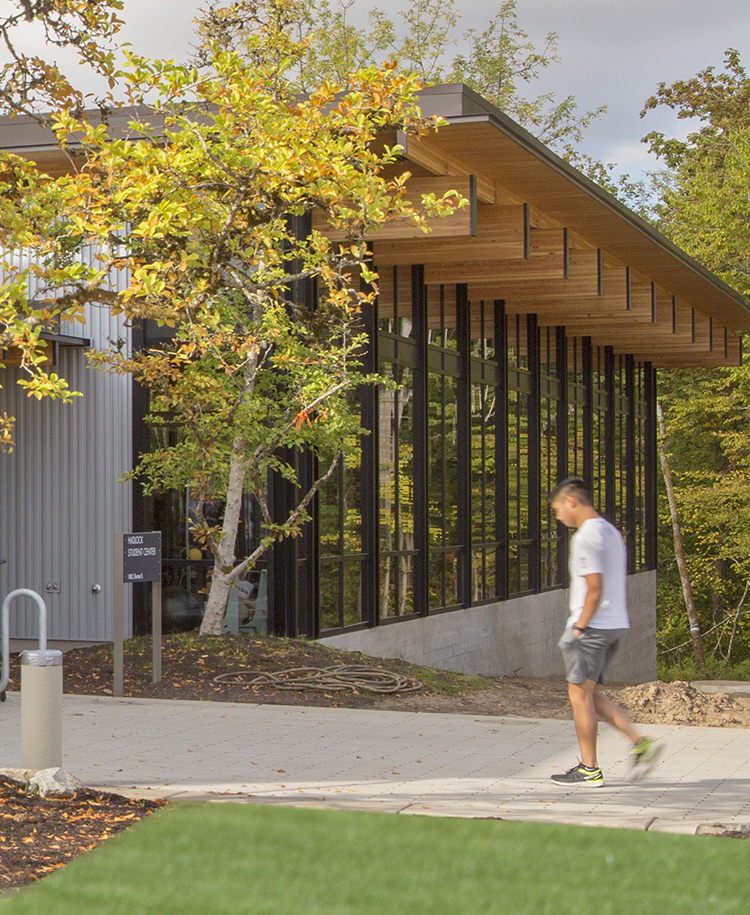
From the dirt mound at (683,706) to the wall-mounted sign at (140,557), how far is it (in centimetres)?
472

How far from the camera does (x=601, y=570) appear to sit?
27.1 feet

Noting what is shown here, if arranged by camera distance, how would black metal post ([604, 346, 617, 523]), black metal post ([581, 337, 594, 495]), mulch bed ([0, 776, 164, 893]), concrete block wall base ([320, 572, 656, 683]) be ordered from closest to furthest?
mulch bed ([0, 776, 164, 893]) < concrete block wall base ([320, 572, 656, 683]) < black metal post ([581, 337, 594, 495]) < black metal post ([604, 346, 617, 523])

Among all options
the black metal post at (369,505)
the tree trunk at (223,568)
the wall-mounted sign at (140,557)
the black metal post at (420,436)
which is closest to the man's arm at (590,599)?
the wall-mounted sign at (140,557)

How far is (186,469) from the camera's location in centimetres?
1459

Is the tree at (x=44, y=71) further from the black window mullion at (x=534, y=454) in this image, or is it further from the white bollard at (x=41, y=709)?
the black window mullion at (x=534, y=454)

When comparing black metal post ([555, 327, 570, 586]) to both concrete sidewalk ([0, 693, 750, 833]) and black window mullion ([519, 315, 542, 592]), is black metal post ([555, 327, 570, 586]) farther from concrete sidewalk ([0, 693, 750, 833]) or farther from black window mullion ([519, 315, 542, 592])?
concrete sidewalk ([0, 693, 750, 833])

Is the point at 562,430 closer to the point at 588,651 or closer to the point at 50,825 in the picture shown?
the point at 588,651

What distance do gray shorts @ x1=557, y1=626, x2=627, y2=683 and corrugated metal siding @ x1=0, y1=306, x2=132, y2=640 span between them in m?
9.99

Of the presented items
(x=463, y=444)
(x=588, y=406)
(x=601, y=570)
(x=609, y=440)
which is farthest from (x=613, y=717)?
(x=609, y=440)

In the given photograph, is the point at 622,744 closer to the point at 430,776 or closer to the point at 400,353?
the point at 430,776

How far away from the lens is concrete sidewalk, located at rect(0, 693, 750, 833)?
307 inches

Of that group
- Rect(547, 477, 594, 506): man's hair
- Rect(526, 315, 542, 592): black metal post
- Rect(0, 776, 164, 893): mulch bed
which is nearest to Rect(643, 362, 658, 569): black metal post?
Rect(526, 315, 542, 592): black metal post

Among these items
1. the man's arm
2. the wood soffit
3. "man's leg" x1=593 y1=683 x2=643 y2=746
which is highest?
the wood soffit

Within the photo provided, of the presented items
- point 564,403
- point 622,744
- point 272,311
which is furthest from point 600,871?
point 564,403
